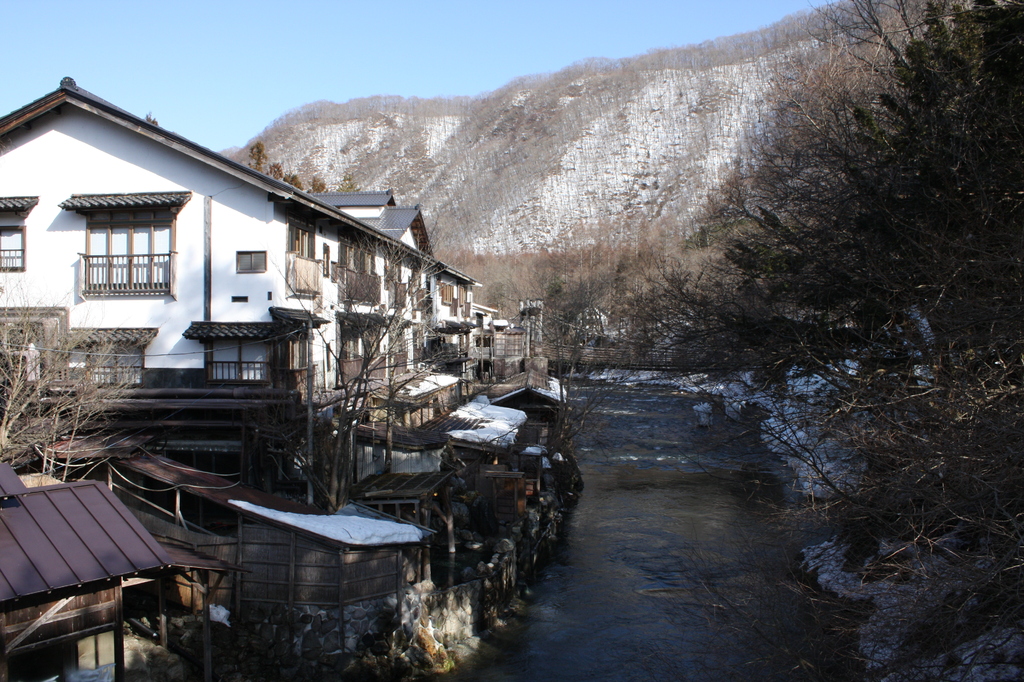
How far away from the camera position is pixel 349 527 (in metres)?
12.2

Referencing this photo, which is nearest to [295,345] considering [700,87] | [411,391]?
[411,391]

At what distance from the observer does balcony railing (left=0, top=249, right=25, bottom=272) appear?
661 inches

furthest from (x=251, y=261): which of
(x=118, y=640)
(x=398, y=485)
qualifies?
(x=118, y=640)

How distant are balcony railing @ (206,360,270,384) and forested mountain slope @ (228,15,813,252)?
75795 mm

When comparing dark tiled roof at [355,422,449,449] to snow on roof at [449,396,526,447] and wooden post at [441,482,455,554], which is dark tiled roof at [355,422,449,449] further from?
snow on roof at [449,396,526,447]

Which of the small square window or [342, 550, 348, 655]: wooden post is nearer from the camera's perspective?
[342, 550, 348, 655]: wooden post

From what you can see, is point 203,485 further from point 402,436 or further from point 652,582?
point 652,582

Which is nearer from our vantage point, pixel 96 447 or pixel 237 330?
pixel 96 447

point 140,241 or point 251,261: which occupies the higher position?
point 140,241

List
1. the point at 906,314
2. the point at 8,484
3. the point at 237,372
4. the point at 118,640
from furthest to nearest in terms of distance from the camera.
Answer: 1. the point at 237,372
2. the point at 906,314
3. the point at 118,640
4. the point at 8,484

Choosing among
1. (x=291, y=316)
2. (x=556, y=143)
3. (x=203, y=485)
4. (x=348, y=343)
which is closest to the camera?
(x=203, y=485)

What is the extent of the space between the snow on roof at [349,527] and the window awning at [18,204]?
10587mm

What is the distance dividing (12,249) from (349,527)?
12041 millimetres

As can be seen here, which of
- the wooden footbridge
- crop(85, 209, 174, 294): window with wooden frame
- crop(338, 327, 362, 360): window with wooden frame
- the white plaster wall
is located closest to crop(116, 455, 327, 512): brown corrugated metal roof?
the white plaster wall
